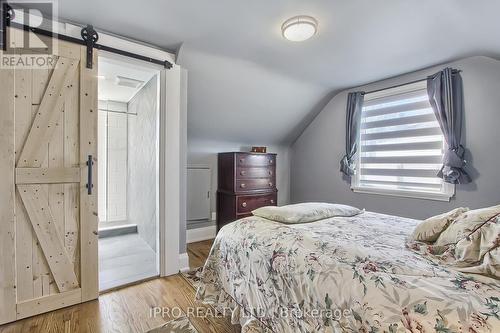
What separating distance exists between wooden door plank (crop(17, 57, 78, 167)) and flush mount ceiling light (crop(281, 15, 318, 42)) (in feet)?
5.83

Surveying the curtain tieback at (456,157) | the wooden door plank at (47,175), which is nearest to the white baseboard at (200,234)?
the wooden door plank at (47,175)

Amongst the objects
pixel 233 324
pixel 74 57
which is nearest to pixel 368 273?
pixel 233 324

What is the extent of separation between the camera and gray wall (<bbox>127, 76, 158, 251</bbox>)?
2.93m

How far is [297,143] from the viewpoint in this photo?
460cm

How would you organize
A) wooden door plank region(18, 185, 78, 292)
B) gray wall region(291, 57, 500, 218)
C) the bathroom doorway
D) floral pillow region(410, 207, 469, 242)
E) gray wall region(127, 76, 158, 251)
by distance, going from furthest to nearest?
gray wall region(127, 76, 158, 251) < the bathroom doorway < gray wall region(291, 57, 500, 218) < wooden door plank region(18, 185, 78, 292) < floral pillow region(410, 207, 469, 242)

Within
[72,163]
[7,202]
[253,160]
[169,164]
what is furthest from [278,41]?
[7,202]

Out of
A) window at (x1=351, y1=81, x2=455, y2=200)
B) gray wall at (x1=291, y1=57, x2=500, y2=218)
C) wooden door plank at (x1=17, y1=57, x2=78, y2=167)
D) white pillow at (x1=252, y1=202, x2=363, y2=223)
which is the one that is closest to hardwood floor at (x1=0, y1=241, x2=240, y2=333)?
white pillow at (x1=252, y1=202, x2=363, y2=223)

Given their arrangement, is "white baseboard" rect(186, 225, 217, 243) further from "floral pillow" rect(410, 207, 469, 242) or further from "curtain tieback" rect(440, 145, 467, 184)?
"curtain tieback" rect(440, 145, 467, 184)

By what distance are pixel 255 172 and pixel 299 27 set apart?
2.15 metres

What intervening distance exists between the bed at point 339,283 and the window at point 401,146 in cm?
143

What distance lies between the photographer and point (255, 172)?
3754 millimetres

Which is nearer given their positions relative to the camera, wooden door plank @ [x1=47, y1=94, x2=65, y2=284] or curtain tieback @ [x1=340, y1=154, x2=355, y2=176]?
wooden door plank @ [x1=47, y1=94, x2=65, y2=284]

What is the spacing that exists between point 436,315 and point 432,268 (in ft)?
1.06

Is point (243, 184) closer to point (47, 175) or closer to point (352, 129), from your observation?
point (352, 129)
